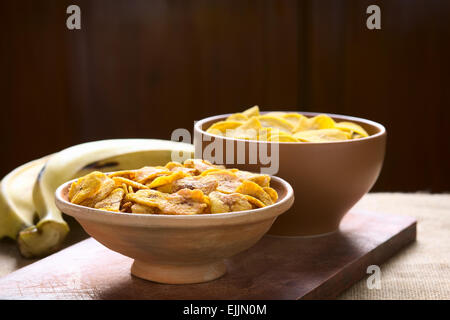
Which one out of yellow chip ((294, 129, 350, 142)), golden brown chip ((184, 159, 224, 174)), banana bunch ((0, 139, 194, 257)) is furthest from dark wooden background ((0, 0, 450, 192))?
golden brown chip ((184, 159, 224, 174))

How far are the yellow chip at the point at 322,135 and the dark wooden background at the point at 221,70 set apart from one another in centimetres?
101

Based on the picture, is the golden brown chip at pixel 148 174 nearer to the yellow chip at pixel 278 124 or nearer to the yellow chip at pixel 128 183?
the yellow chip at pixel 128 183

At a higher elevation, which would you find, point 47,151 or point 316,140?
point 316,140

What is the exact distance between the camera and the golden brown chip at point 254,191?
888 millimetres

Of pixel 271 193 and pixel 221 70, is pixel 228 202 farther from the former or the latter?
pixel 221 70

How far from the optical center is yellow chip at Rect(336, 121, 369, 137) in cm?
115

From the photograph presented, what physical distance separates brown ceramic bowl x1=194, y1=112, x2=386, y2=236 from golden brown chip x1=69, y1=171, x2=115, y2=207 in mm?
254

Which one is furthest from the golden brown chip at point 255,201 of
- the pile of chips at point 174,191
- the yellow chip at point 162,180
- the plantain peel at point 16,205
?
the plantain peel at point 16,205

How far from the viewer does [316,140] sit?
1095 mm
